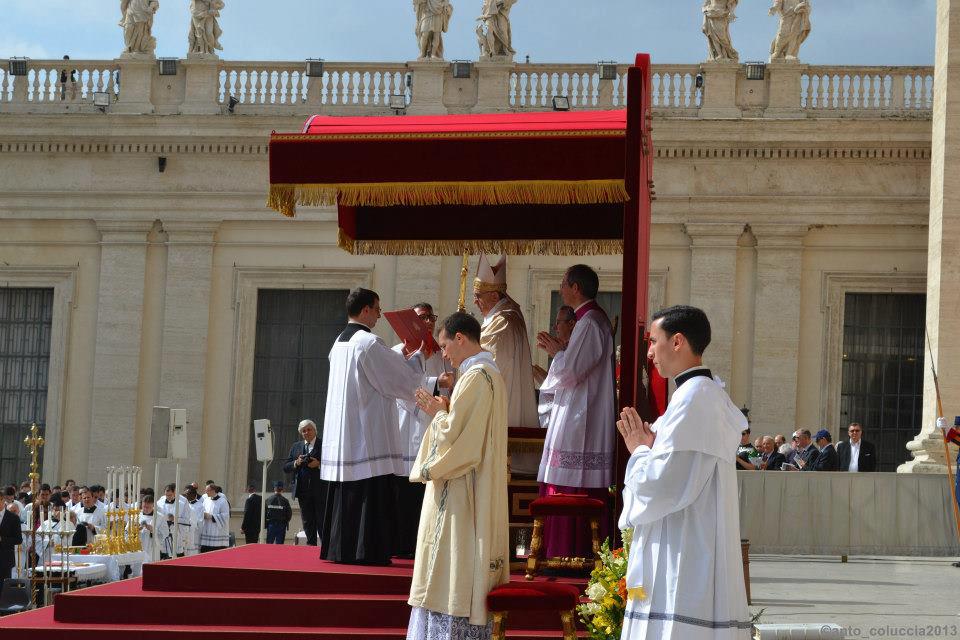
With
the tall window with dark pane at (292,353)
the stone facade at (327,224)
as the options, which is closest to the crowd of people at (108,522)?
the tall window with dark pane at (292,353)

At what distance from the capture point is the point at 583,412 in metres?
8.76

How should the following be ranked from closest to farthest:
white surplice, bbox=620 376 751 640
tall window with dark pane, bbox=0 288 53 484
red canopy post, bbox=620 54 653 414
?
white surplice, bbox=620 376 751 640 < red canopy post, bbox=620 54 653 414 < tall window with dark pane, bbox=0 288 53 484

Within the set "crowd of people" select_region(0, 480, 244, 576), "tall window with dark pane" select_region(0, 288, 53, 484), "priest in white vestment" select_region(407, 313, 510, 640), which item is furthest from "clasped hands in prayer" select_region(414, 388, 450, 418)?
"tall window with dark pane" select_region(0, 288, 53, 484)

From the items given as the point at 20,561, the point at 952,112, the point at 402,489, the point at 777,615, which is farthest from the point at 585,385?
the point at 952,112

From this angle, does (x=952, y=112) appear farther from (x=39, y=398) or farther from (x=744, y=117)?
(x=39, y=398)

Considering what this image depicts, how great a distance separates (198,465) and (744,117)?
9.21 m

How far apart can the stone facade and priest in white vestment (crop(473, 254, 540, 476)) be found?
437 inches

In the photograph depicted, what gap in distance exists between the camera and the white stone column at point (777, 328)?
2022cm

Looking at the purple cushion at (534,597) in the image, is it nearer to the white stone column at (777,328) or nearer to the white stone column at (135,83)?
the white stone column at (777,328)

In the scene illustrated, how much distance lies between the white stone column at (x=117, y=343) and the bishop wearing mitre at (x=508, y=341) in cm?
1289

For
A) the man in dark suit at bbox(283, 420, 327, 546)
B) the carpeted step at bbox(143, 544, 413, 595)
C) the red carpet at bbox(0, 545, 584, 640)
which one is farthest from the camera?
the man in dark suit at bbox(283, 420, 327, 546)

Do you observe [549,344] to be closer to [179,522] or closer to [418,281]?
[179,522]

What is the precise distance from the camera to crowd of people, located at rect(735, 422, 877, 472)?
1677cm

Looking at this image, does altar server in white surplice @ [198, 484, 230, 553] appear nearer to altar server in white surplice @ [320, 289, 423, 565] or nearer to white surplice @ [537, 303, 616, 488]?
altar server in white surplice @ [320, 289, 423, 565]
